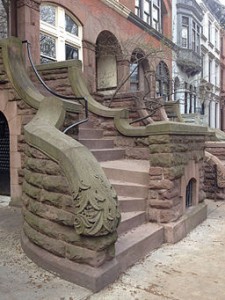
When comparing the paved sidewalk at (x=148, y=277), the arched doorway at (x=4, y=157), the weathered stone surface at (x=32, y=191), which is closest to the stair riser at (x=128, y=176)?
the paved sidewalk at (x=148, y=277)

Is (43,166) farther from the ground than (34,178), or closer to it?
farther from the ground

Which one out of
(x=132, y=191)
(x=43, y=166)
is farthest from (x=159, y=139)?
(x=43, y=166)

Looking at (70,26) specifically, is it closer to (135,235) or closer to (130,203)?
(130,203)

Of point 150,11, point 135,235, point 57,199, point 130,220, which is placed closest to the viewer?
point 57,199

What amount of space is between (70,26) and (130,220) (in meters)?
9.20

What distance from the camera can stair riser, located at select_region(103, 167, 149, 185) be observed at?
17.1ft

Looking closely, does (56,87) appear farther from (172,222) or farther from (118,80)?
(118,80)

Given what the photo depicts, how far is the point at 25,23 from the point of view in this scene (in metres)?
9.65

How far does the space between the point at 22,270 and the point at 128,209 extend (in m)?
1.79

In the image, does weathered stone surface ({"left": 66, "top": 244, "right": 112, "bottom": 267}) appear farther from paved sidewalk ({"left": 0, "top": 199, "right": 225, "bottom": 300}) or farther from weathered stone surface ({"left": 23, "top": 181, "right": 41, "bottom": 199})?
weathered stone surface ({"left": 23, "top": 181, "right": 41, "bottom": 199})

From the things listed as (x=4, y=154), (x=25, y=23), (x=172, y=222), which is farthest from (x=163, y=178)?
(x=25, y=23)

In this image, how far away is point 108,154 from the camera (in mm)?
6430

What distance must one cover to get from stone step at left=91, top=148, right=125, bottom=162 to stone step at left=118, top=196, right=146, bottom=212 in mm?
1383

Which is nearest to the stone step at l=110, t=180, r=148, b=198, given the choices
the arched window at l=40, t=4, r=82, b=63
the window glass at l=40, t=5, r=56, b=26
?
the arched window at l=40, t=4, r=82, b=63
